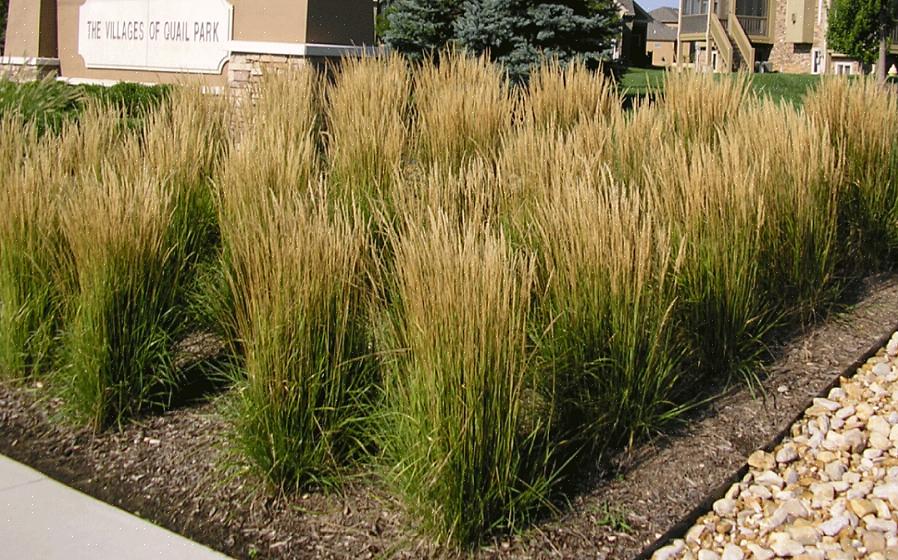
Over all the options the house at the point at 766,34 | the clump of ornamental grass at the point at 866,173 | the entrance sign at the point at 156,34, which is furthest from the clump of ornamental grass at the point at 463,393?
the house at the point at 766,34

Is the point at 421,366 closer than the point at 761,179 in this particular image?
Yes

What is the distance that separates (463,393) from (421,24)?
10053 mm

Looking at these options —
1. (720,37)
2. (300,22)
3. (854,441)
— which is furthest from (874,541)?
(720,37)

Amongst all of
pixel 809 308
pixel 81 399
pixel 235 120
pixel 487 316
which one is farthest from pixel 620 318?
pixel 235 120

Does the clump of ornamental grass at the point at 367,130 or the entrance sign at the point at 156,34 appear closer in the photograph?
the clump of ornamental grass at the point at 367,130

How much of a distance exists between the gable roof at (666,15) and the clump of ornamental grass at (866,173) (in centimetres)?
7548

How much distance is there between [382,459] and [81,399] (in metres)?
1.47

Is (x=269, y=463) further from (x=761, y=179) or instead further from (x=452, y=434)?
(x=761, y=179)

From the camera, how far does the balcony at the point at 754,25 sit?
147 feet

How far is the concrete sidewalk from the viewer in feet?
A: 11.6

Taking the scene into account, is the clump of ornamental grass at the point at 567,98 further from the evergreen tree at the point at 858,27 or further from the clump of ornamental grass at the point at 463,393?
the evergreen tree at the point at 858,27

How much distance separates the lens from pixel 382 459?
389 centimetres

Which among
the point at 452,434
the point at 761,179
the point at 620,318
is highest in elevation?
the point at 761,179

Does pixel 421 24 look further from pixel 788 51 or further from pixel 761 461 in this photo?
pixel 788 51
